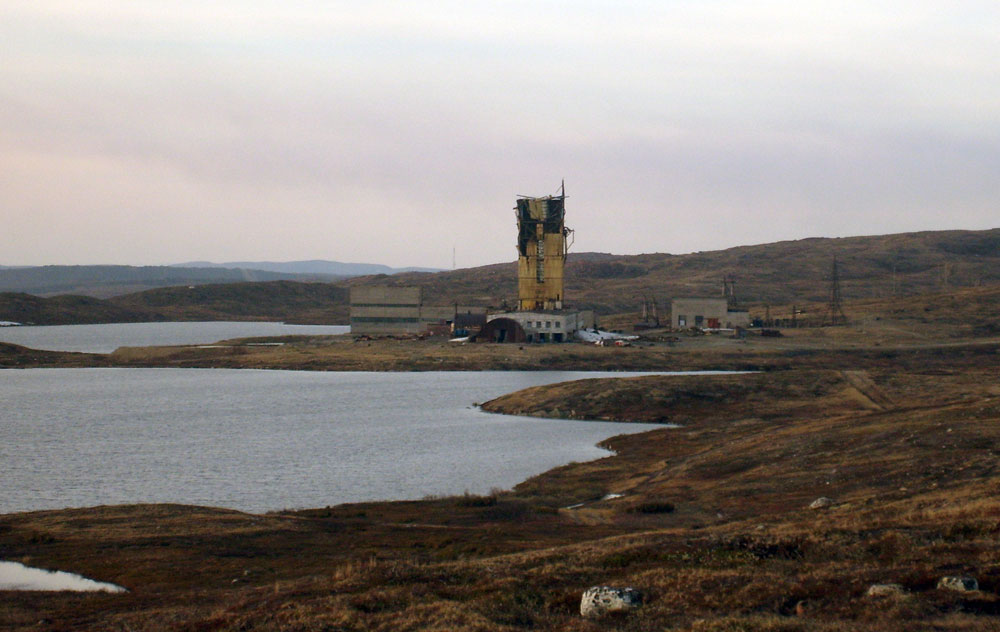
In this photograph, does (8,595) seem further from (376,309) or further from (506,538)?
(376,309)

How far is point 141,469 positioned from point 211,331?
127m

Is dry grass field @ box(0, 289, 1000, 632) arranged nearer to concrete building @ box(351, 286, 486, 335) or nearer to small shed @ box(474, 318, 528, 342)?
small shed @ box(474, 318, 528, 342)

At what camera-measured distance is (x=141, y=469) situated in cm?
4781

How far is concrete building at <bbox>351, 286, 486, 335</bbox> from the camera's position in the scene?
414 feet

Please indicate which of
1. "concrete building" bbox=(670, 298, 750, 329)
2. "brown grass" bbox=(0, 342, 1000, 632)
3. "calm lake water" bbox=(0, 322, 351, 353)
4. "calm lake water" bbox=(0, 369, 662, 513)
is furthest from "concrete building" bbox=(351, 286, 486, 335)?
"brown grass" bbox=(0, 342, 1000, 632)

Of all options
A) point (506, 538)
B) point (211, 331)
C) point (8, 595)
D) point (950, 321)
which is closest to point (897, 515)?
point (506, 538)

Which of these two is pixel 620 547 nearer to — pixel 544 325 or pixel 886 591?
pixel 886 591

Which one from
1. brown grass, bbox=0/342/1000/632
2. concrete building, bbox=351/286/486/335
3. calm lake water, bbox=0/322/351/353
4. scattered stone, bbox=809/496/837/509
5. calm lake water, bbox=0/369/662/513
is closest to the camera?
brown grass, bbox=0/342/1000/632

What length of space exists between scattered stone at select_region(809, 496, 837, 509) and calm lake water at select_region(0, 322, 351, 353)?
354 ft

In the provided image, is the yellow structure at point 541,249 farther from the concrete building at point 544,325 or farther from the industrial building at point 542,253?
the concrete building at point 544,325

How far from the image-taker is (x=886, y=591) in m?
17.3

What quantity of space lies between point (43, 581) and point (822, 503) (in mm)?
21268

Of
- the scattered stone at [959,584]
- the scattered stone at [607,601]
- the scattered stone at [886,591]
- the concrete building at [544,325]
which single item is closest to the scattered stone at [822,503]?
the scattered stone at [959,584]

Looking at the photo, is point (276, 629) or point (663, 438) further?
Answer: point (663, 438)
